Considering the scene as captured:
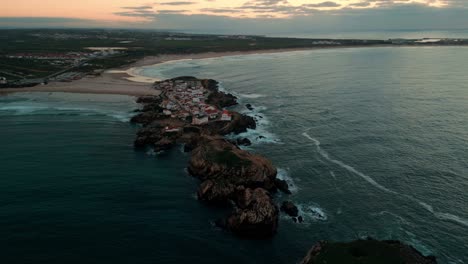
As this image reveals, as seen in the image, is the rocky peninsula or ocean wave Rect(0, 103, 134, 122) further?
ocean wave Rect(0, 103, 134, 122)

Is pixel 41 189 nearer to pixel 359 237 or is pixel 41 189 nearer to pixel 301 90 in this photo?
pixel 359 237

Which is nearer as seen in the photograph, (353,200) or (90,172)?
(353,200)

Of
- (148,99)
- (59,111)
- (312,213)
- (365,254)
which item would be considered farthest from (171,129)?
(365,254)

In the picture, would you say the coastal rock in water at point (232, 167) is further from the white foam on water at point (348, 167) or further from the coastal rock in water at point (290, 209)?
the white foam on water at point (348, 167)

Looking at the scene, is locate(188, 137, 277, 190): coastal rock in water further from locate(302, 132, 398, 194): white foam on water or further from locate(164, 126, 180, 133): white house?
locate(164, 126, 180, 133): white house

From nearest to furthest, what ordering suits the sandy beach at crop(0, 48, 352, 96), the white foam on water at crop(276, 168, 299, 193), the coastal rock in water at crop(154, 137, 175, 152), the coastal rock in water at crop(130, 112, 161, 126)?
the white foam on water at crop(276, 168, 299, 193), the coastal rock in water at crop(154, 137, 175, 152), the coastal rock in water at crop(130, 112, 161, 126), the sandy beach at crop(0, 48, 352, 96)

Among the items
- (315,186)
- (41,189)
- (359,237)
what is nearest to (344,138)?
(315,186)

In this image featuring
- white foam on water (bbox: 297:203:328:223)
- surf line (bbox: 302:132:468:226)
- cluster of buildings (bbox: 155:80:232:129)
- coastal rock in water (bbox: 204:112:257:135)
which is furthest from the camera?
cluster of buildings (bbox: 155:80:232:129)

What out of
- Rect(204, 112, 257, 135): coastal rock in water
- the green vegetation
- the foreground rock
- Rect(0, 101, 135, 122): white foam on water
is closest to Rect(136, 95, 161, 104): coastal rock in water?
Rect(0, 101, 135, 122): white foam on water
